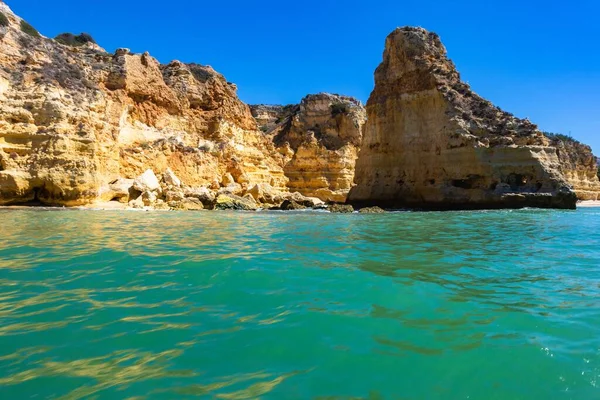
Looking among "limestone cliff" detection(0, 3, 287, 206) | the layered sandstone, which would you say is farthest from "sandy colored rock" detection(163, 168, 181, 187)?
the layered sandstone

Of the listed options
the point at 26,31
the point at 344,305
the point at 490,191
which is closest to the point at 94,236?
the point at 344,305

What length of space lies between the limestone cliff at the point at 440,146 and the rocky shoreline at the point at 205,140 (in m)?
0.07

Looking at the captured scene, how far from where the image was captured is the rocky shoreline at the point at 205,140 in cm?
2042

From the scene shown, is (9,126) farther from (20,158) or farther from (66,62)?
(66,62)

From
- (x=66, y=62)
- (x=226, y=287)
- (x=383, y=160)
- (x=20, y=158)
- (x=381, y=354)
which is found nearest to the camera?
(x=381, y=354)

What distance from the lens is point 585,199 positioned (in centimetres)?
4922

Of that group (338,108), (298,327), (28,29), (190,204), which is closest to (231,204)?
(190,204)

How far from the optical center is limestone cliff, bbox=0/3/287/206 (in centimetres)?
1997

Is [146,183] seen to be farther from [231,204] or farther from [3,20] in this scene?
[3,20]

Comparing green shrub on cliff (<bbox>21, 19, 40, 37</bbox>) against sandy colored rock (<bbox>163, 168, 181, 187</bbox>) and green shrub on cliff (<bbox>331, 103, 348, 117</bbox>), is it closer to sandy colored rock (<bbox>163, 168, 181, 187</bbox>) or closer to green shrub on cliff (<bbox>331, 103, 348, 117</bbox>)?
sandy colored rock (<bbox>163, 168, 181, 187</bbox>)

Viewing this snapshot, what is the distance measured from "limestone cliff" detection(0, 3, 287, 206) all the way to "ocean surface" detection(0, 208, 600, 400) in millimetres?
16192

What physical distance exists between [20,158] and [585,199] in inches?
2238

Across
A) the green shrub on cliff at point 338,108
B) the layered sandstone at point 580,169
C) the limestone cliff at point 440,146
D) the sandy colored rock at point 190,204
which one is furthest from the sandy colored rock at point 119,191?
the layered sandstone at point 580,169

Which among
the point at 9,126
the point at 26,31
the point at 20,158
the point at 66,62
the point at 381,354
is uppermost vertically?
the point at 26,31
